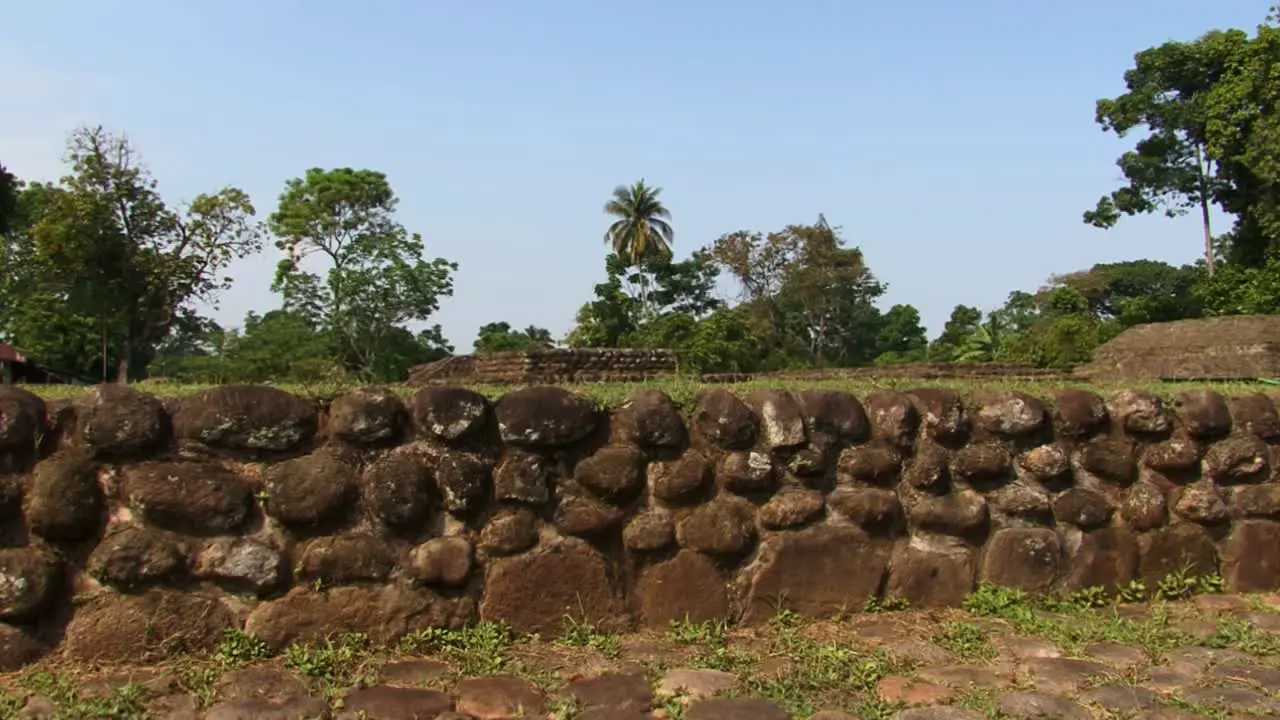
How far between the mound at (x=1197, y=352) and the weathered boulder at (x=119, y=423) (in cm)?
1059

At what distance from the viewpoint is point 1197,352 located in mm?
12867

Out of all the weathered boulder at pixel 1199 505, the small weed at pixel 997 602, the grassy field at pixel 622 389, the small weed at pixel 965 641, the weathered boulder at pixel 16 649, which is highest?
the grassy field at pixel 622 389

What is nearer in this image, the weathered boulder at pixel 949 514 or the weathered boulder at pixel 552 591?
the weathered boulder at pixel 552 591

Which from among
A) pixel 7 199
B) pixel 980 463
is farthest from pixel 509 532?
pixel 7 199

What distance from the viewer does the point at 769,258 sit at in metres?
39.9

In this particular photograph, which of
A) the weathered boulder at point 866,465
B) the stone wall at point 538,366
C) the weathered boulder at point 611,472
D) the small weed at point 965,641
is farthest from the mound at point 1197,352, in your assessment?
the weathered boulder at point 611,472

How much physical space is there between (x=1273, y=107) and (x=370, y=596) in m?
30.0

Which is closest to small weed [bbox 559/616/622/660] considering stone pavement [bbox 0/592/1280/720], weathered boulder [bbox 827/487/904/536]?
stone pavement [bbox 0/592/1280/720]

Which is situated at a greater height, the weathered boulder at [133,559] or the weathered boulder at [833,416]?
the weathered boulder at [833,416]

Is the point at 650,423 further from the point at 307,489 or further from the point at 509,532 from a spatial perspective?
the point at 307,489

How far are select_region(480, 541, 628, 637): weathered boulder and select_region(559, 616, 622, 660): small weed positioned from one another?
2cm

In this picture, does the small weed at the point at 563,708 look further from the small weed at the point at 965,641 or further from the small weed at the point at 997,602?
the small weed at the point at 997,602

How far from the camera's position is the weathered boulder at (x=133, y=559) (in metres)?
2.95

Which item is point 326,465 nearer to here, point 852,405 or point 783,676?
point 783,676
